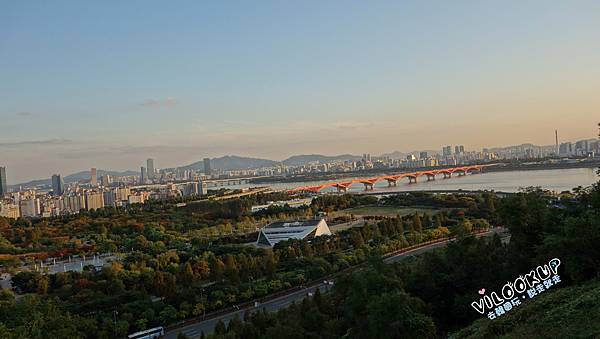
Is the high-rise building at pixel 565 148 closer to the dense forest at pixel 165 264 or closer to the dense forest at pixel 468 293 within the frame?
the dense forest at pixel 165 264

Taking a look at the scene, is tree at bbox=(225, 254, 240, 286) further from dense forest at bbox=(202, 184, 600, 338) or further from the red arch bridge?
the red arch bridge

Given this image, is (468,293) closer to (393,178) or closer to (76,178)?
(393,178)

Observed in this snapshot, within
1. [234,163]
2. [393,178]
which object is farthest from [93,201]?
[234,163]

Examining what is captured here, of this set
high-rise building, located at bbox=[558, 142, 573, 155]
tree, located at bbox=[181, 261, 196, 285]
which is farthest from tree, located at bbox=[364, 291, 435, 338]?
high-rise building, located at bbox=[558, 142, 573, 155]

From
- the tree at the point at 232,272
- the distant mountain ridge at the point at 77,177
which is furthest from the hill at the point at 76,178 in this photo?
the tree at the point at 232,272

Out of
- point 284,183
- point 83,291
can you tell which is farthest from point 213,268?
point 284,183

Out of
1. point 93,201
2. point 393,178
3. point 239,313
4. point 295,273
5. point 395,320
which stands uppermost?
point 395,320

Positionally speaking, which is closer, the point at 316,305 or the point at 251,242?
the point at 316,305

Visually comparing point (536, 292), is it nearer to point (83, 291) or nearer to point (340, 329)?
point (340, 329)
